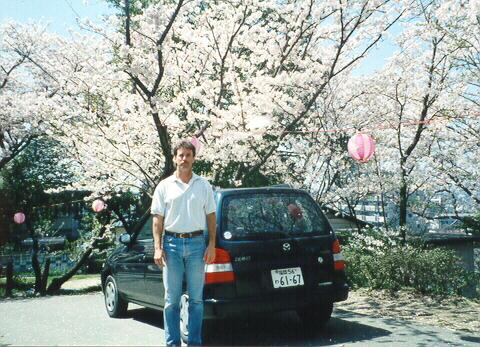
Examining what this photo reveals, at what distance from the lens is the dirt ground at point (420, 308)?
5156mm

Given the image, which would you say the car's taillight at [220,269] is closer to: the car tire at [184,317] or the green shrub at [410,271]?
the car tire at [184,317]

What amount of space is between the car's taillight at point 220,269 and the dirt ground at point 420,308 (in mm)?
2648

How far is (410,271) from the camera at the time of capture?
705cm

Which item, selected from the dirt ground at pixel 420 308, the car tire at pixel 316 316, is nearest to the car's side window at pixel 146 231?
the car tire at pixel 316 316

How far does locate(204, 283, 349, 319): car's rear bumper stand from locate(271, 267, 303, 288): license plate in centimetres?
9

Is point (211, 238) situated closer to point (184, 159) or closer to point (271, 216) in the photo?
point (184, 159)

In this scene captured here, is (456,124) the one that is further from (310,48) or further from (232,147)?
(232,147)

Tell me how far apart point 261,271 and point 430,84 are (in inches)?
441

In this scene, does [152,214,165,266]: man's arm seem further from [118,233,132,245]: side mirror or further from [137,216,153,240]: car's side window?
[118,233,132,245]: side mirror

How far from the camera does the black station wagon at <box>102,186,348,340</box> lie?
406 centimetres

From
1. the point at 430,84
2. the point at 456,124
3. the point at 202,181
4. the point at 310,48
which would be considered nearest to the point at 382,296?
the point at 202,181

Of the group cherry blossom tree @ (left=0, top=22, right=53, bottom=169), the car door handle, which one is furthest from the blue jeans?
cherry blossom tree @ (left=0, top=22, right=53, bottom=169)

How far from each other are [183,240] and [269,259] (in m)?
0.93

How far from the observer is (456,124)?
49.3 feet
